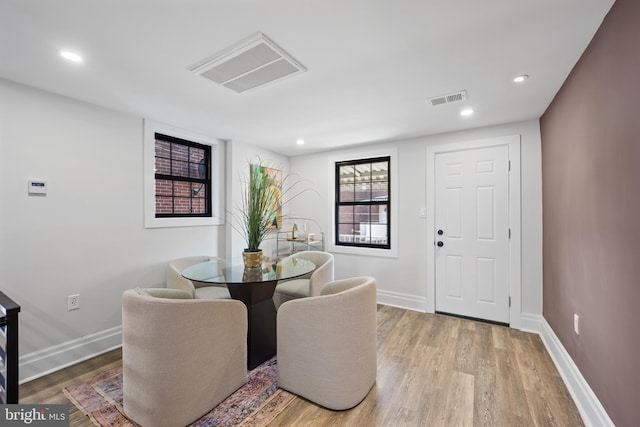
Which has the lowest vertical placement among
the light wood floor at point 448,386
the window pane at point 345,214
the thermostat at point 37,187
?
the light wood floor at point 448,386

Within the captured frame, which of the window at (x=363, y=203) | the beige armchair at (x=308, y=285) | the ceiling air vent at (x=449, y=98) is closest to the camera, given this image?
the ceiling air vent at (x=449, y=98)

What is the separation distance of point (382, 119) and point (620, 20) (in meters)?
1.78

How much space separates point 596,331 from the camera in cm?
162

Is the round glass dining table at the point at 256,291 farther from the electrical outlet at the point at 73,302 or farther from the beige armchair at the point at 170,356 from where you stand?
the electrical outlet at the point at 73,302

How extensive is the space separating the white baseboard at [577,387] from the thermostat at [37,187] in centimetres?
395

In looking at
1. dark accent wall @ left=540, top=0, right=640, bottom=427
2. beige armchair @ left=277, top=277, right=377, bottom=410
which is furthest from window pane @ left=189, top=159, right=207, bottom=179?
dark accent wall @ left=540, top=0, right=640, bottom=427

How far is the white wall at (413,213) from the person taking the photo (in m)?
2.94

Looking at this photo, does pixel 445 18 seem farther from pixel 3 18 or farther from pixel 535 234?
pixel 535 234

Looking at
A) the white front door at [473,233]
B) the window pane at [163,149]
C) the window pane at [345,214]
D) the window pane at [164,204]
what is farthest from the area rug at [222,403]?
the window pane at [345,214]

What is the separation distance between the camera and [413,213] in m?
3.64

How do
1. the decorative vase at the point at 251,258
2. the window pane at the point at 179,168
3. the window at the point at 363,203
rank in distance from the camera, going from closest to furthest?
the decorative vase at the point at 251,258 → the window pane at the point at 179,168 → the window at the point at 363,203

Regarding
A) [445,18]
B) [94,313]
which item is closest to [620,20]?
[445,18]

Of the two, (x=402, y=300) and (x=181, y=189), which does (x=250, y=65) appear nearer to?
(x=181, y=189)

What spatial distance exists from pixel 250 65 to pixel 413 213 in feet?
8.67
